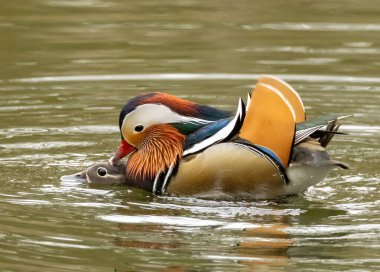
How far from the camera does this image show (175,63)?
1328 centimetres

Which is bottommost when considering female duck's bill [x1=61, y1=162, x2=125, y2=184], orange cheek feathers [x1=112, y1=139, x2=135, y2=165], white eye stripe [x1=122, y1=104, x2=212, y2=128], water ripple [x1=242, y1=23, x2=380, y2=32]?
female duck's bill [x1=61, y1=162, x2=125, y2=184]

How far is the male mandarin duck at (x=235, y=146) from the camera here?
8.77 metres

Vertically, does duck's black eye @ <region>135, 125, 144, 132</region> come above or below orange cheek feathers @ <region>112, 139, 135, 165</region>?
above

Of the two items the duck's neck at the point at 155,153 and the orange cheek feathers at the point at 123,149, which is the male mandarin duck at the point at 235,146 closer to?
the duck's neck at the point at 155,153

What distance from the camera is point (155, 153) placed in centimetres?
935

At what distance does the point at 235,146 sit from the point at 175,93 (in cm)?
349

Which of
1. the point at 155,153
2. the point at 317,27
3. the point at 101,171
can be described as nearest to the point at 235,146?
the point at 155,153

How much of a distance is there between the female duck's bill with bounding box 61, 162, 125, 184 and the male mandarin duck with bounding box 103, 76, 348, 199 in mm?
200

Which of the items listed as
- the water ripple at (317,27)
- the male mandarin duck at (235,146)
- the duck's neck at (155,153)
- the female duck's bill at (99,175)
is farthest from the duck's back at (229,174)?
the water ripple at (317,27)

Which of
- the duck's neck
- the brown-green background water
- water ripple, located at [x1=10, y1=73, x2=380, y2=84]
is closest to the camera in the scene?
the brown-green background water

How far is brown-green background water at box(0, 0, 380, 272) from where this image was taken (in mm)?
7762

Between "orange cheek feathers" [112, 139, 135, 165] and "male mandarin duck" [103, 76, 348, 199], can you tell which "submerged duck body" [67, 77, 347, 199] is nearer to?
"male mandarin duck" [103, 76, 348, 199]

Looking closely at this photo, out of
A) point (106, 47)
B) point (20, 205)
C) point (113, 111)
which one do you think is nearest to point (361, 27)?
point (106, 47)

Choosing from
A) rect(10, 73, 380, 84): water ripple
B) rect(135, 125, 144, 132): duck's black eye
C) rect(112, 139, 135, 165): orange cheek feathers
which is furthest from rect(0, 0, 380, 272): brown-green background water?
rect(135, 125, 144, 132): duck's black eye
